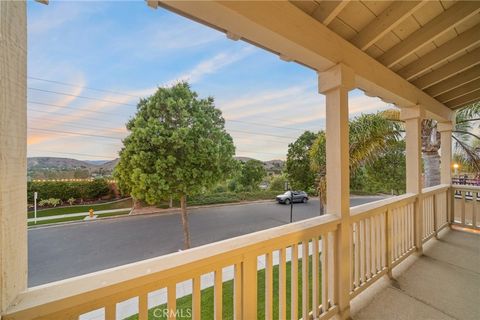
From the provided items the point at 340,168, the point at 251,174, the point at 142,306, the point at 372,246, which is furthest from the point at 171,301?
the point at 251,174

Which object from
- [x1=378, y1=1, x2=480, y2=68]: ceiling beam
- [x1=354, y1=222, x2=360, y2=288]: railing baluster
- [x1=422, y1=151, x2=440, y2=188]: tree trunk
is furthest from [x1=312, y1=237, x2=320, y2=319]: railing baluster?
[x1=422, y1=151, x2=440, y2=188]: tree trunk

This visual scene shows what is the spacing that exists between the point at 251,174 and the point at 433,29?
7967 mm

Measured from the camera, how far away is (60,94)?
304 centimetres

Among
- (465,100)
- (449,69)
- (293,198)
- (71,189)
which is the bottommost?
(293,198)

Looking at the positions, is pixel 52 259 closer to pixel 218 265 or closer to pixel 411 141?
pixel 218 265

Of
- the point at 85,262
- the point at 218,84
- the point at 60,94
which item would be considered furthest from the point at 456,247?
the point at 85,262

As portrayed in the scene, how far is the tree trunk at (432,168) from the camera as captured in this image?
477 centimetres

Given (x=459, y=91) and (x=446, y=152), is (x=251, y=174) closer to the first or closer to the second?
(x=446, y=152)

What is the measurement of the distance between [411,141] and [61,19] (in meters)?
4.76

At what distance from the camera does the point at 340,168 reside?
177 cm

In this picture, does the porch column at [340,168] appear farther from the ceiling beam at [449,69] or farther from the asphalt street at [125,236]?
the asphalt street at [125,236]

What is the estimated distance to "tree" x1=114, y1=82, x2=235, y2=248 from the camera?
18.1ft

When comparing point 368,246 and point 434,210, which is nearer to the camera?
point 368,246

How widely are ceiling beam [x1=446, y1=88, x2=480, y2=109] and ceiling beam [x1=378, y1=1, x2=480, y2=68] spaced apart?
2.21 meters
